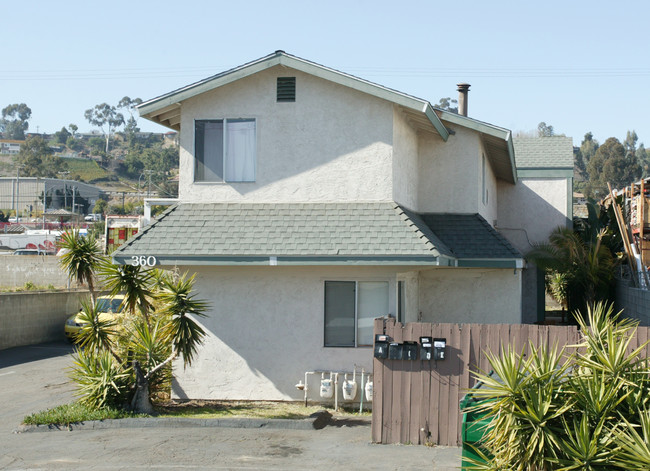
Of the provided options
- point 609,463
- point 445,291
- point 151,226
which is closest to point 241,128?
point 151,226

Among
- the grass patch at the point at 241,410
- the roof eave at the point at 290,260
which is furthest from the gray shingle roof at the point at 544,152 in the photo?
the grass patch at the point at 241,410

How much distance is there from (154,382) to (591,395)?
841 centimetres

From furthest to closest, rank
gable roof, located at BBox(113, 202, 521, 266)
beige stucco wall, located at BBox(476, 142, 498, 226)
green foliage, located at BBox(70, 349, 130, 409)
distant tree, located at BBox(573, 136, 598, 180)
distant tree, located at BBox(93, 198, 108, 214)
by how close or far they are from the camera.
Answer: distant tree, located at BBox(573, 136, 598, 180), distant tree, located at BBox(93, 198, 108, 214), beige stucco wall, located at BBox(476, 142, 498, 226), gable roof, located at BBox(113, 202, 521, 266), green foliage, located at BBox(70, 349, 130, 409)

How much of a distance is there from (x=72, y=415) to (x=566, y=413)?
8188 millimetres

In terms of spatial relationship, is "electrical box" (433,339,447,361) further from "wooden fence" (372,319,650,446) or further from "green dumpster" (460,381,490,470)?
"green dumpster" (460,381,490,470)

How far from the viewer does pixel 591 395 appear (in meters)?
7.77

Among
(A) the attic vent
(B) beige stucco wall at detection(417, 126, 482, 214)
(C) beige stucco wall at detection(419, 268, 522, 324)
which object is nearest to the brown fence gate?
(C) beige stucco wall at detection(419, 268, 522, 324)

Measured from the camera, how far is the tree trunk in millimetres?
12992

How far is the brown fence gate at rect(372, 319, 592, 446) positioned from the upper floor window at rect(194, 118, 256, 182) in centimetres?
538

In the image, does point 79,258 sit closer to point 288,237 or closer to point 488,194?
point 288,237

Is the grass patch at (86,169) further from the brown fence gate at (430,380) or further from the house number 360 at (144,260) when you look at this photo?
the brown fence gate at (430,380)

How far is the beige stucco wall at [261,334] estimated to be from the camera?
1409 centimetres

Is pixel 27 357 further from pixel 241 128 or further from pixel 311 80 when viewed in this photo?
pixel 311 80

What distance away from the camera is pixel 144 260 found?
13.6 meters
